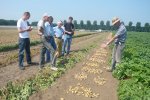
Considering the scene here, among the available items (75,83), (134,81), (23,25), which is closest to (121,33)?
(134,81)

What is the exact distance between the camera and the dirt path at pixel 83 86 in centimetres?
790

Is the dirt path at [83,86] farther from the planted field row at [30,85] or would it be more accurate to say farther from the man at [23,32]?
the man at [23,32]

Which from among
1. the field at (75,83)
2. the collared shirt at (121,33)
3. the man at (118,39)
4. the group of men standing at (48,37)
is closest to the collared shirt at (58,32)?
the field at (75,83)

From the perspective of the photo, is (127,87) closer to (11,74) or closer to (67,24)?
(11,74)

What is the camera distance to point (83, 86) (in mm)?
9039

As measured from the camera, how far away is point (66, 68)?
11656 mm

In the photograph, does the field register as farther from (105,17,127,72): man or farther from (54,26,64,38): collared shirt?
(54,26,64,38): collared shirt

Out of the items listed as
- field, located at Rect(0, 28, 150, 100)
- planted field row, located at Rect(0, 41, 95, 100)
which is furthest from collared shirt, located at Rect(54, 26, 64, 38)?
planted field row, located at Rect(0, 41, 95, 100)

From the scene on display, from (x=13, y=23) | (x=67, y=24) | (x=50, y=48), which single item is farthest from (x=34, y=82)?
(x=13, y=23)

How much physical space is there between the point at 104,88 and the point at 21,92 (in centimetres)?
266

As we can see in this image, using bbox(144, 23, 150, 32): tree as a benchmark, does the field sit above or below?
above

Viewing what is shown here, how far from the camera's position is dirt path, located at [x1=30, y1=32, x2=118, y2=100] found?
790 centimetres

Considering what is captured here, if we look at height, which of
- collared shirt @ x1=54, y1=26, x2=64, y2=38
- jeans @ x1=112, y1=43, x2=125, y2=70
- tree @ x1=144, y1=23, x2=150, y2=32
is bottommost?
tree @ x1=144, y1=23, x2=150, y2=32

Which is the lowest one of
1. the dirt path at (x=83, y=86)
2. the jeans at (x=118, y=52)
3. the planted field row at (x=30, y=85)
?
the dirt path at (x=83, y=86)
